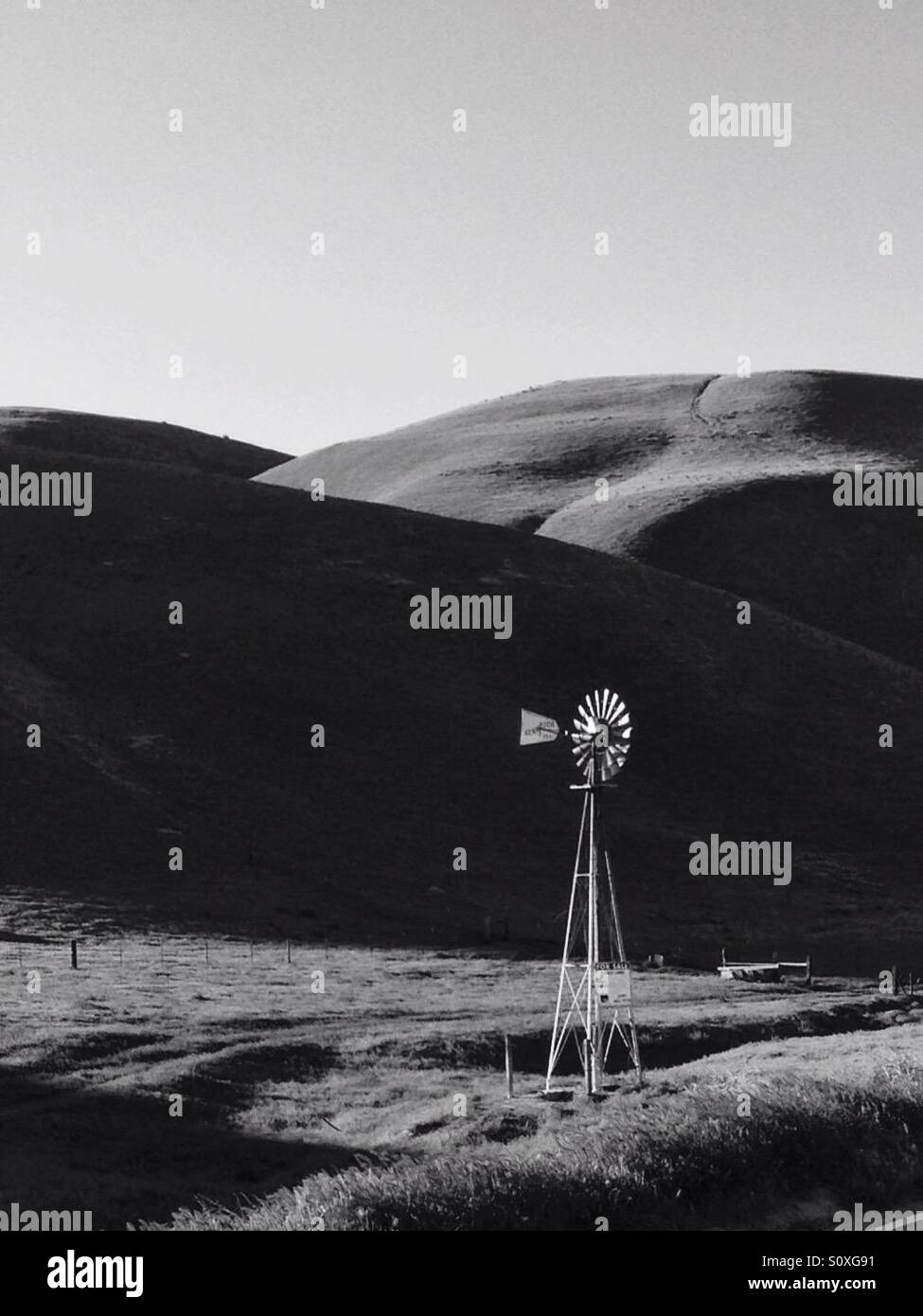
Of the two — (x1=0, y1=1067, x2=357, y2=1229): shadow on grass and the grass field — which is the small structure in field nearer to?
the grass field

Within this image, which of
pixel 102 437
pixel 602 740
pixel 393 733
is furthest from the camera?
pixel 102 437

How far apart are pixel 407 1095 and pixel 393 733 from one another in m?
50.3

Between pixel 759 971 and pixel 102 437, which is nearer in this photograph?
pixel 759 971

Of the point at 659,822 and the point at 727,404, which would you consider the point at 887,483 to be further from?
the point at 659,822

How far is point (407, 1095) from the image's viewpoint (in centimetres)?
3559

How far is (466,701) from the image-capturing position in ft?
293

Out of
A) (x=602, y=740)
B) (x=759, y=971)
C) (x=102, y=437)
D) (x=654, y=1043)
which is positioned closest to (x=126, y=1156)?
(x=602, y=740)

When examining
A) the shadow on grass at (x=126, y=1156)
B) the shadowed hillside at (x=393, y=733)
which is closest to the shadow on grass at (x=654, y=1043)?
the shadow on grass at (x=126, y=1156)

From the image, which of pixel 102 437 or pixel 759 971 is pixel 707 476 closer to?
pixel 102 437

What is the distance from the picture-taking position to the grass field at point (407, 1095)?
14.4m

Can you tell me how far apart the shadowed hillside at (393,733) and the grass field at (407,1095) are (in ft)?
35.5

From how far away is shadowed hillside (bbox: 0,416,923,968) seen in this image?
68688 millimetres

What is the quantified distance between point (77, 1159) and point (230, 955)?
2551 centimetres
